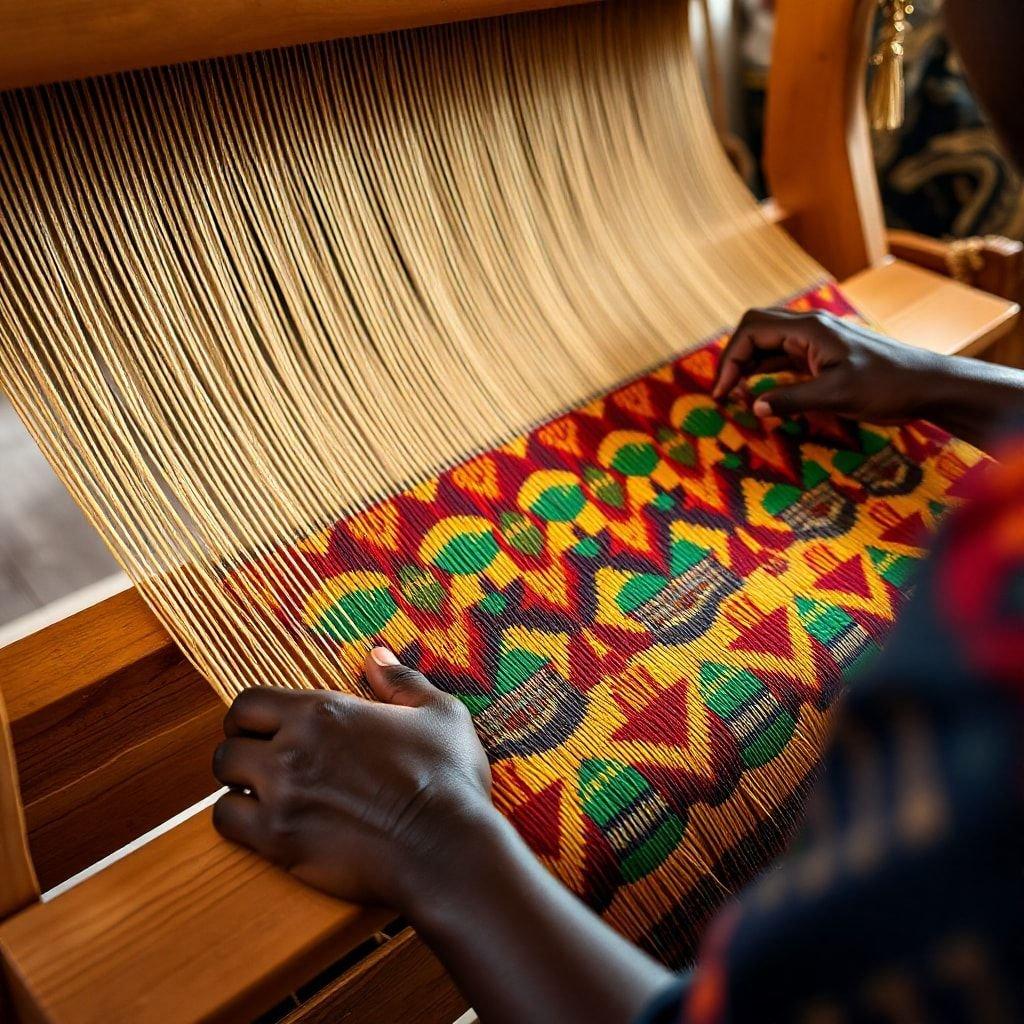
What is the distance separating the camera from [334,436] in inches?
34.0

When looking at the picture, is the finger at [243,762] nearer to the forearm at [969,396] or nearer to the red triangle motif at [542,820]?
the red triangle motif at [542,820]

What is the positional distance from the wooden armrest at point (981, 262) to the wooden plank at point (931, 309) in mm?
98

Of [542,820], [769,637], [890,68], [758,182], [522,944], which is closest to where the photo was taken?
[522,944]

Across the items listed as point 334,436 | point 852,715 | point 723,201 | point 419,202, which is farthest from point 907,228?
point 852,715

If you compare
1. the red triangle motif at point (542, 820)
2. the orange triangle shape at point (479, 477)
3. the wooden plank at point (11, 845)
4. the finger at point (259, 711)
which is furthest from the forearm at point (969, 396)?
the wooden plank at point (11, 845)

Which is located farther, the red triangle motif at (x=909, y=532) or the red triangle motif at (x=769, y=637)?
the red triangle motif at (x=909, y=532)

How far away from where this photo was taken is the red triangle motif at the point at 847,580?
2.66 feet

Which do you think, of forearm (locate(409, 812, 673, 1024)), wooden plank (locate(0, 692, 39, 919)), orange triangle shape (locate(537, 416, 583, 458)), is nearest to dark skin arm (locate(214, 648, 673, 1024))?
forearm (locate(409, 812, 673, 1024))

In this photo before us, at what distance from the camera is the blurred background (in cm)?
195

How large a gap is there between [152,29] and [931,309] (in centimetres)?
88

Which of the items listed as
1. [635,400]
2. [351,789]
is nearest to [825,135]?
[635,400]

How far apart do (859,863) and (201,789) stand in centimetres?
72

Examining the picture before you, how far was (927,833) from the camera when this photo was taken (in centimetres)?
25

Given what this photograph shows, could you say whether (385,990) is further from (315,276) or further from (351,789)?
(315,276)
